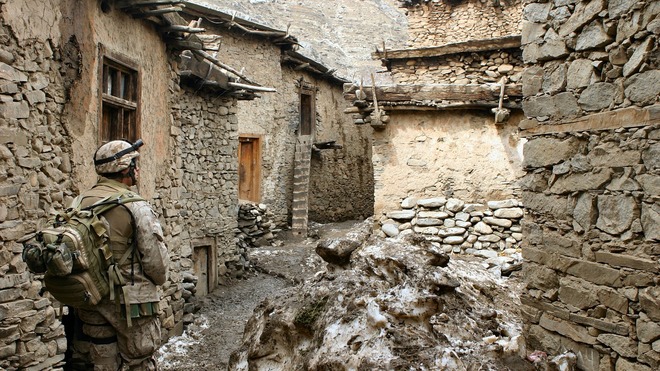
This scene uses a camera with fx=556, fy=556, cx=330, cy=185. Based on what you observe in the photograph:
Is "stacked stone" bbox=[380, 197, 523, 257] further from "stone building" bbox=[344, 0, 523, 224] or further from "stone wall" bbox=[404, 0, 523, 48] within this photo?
"stone wall" bbox=[404, 0, 523, 48]

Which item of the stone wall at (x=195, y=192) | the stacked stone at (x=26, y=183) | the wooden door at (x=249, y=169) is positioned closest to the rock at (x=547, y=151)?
the stacked stone at (x=26, y=183)

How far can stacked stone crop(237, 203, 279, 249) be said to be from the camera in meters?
13.5

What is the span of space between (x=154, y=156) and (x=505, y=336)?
5000 mm

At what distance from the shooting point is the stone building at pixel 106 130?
4.38 meters

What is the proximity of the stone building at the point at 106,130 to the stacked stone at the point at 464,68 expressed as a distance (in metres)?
3.39

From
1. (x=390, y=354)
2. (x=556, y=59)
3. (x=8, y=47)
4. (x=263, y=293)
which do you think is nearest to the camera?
(x=390, y=354)

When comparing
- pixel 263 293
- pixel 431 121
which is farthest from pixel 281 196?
pixel 431 121

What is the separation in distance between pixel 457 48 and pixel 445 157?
304cm

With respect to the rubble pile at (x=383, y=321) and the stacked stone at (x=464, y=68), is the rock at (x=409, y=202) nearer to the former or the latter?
the stacked stone at (x=464, y=68)

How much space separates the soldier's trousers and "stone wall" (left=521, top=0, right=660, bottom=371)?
2604 millimetres

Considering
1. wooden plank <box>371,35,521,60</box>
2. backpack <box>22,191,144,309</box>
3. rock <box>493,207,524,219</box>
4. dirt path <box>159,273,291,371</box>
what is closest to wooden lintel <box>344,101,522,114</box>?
rock <box>493,207,524,219</box>

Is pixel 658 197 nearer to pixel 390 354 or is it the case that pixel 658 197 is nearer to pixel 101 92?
pixel 390 354

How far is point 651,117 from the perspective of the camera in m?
2.97

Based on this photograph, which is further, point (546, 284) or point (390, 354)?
point (546, 284)
